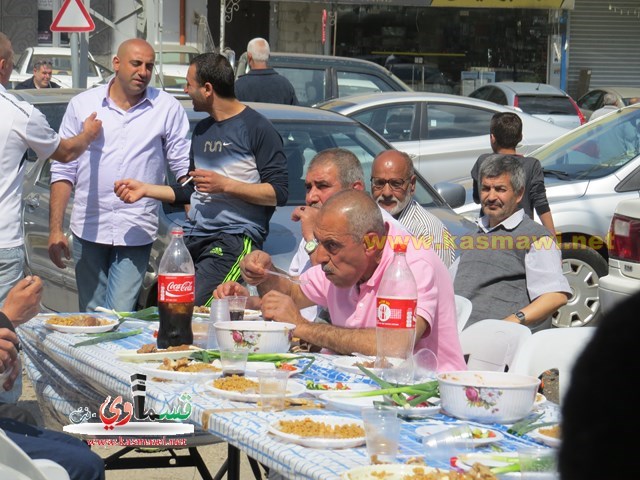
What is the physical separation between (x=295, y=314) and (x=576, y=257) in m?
5.34

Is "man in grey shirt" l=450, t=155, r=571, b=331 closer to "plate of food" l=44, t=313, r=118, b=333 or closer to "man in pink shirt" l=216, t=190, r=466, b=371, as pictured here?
"man in pink shirt" l=216, t=190, r=466, b=371

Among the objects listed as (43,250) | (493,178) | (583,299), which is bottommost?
(583,299)

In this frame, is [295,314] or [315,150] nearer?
[295,314]

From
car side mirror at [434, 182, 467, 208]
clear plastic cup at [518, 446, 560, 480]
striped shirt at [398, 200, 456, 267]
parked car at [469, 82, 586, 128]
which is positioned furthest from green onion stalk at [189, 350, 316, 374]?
parked car at [469, 82, 586, 128]

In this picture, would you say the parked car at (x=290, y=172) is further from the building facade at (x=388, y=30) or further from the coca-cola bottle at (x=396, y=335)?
the building facade at (x=388, y=30)

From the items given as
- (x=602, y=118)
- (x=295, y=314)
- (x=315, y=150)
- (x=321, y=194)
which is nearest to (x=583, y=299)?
(x=602, y=118)

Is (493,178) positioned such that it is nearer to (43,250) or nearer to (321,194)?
(321,194)

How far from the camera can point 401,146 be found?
12.1 m

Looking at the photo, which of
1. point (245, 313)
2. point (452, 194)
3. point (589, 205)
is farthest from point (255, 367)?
point (589, 205)

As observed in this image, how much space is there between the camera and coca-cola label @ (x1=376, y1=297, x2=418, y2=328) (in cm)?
355

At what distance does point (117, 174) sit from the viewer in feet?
20.8

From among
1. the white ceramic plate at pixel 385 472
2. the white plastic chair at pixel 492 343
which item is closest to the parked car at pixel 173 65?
the white plastic chair at pixel 492 343

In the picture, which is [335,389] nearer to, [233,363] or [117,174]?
[233,363]

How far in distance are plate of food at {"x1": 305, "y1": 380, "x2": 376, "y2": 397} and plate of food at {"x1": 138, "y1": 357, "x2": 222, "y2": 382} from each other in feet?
1.20
